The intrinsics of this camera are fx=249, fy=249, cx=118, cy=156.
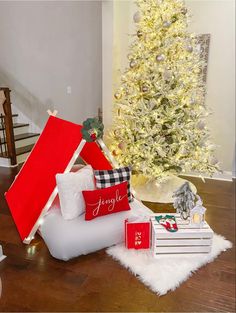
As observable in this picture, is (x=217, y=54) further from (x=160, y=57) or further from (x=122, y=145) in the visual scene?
(x=122, y=145)

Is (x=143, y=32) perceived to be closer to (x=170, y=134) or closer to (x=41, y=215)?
(x=170, y=134)

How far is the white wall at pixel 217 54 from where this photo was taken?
3.72 m

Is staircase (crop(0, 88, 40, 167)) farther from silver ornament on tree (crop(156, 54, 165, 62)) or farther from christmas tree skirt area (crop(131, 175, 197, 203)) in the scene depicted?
silver ornament on tree (crop(156, 54, 165, 62))

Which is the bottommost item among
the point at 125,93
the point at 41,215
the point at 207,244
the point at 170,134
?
the point at 207,244

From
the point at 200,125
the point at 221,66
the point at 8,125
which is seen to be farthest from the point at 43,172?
the point at 221,66

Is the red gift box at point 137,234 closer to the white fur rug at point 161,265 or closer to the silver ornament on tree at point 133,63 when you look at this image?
the white fur rug at point 161,265

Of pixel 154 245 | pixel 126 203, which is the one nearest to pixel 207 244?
pixel 154 245

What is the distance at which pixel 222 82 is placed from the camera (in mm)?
Answer: 3896

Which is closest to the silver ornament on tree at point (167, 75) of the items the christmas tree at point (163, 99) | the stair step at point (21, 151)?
the christmas tree at point (163, 99)

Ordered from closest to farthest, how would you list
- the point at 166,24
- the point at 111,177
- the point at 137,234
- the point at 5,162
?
the point at 137,234 < the point at 111,177 < the point at 166,24 < the point at 5,162

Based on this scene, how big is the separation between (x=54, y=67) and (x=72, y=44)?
1.92ft

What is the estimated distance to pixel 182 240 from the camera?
197cm

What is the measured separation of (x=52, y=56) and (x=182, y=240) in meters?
4.50

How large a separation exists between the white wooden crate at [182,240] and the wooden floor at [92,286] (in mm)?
164
